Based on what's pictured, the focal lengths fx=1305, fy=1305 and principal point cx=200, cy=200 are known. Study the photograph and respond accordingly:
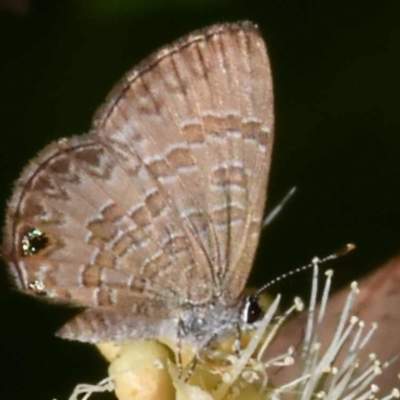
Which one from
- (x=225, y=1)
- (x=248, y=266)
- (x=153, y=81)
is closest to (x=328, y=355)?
(x=248, y=266)

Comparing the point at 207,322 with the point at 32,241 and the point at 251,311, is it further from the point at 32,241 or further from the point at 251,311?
the point at 32,241

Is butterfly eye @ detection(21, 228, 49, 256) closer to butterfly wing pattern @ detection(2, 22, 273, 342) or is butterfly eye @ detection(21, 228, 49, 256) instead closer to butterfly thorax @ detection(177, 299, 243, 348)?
butterfly wing pattern @ detection(2, 22, 273, 342)

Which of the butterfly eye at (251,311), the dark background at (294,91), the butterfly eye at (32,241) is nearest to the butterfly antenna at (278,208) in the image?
the dark background at (294,91)

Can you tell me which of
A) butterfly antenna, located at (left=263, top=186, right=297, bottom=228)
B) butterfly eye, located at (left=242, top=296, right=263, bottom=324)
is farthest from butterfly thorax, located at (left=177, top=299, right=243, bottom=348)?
butterfly antenna, located at (left=263, top=186, right=297, bottom=228)

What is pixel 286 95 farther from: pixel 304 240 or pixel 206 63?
pixel 206 63

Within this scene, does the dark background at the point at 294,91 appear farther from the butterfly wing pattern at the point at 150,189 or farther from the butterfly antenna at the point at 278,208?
the butterfly wing pattern at the point at 150,189
